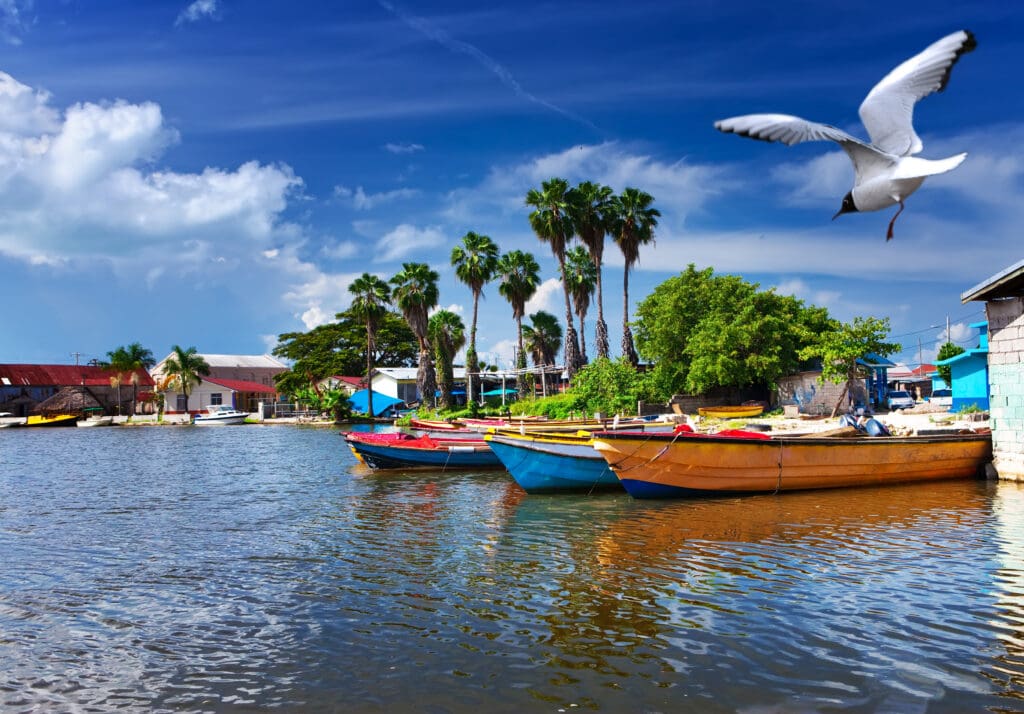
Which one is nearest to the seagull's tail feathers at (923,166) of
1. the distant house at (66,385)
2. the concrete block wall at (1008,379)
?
the concrete block wall at (1008,379)

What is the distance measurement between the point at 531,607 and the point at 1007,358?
14.4 meters

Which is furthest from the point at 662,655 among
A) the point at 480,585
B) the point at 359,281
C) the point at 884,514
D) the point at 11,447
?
the point at 359,281

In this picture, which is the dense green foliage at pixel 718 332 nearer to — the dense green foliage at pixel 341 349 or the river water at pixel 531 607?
the river water at pixel 531 607

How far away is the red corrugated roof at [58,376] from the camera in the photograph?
78438 millimetres

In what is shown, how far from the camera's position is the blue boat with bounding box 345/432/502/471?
80.5 feet

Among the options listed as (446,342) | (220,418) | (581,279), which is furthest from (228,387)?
(581,279)

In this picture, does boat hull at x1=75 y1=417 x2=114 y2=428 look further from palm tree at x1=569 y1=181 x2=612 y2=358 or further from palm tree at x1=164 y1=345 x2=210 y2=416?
palm tree at x1=569 y1=181 x2=612 y2=358

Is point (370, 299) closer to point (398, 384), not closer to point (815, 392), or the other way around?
point (398, 384)

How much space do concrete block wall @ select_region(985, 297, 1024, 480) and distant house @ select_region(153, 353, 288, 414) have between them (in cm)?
7274

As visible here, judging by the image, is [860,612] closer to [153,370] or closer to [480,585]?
[480,585]

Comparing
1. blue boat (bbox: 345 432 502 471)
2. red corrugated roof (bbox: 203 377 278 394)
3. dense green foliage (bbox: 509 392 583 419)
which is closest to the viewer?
blue boat (bbox: 345 432 502 471)

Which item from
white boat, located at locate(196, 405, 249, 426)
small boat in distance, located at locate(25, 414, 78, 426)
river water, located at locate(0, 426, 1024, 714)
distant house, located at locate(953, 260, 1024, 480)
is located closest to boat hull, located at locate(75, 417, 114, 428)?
small boat in distance, located at locate(25, 414, 78, 426)

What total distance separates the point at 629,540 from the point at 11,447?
43.8 m

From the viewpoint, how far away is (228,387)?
267 ft
